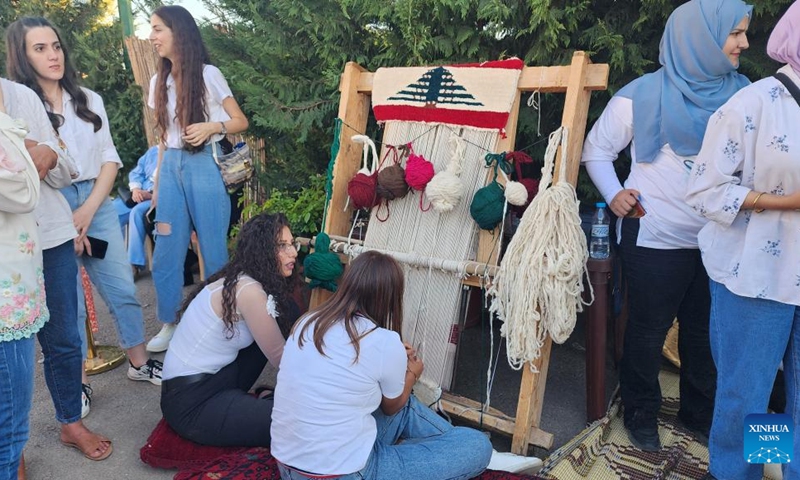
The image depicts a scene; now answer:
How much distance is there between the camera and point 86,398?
9.08 feet

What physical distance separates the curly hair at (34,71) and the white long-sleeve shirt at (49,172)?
1.32ft

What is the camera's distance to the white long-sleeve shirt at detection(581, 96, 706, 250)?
2.12m

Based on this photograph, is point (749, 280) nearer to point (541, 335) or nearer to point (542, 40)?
point (541, 335)

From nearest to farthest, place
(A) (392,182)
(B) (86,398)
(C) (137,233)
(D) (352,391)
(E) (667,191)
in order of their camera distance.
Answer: (D) (352,391) → (E) (667,191) → (A) (392,182) → (B) (86,398) → (C) (137,233)

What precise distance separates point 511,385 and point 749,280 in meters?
1.47

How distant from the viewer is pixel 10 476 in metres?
1.75

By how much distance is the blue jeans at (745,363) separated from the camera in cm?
179

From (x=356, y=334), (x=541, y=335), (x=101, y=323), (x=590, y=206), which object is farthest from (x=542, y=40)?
(x=101, y=323)

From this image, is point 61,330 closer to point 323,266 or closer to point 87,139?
point 87,139

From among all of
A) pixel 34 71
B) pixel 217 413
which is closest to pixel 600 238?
pixel 217 413

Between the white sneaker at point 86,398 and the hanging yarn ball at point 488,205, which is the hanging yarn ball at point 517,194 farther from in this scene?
the white sneaker at point 86,398

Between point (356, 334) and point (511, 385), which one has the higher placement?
point (356, 334)

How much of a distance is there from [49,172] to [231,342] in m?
0.90

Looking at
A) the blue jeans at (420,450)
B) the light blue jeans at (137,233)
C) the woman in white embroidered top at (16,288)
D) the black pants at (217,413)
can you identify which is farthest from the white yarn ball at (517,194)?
the light blue jeans at (137,233)
